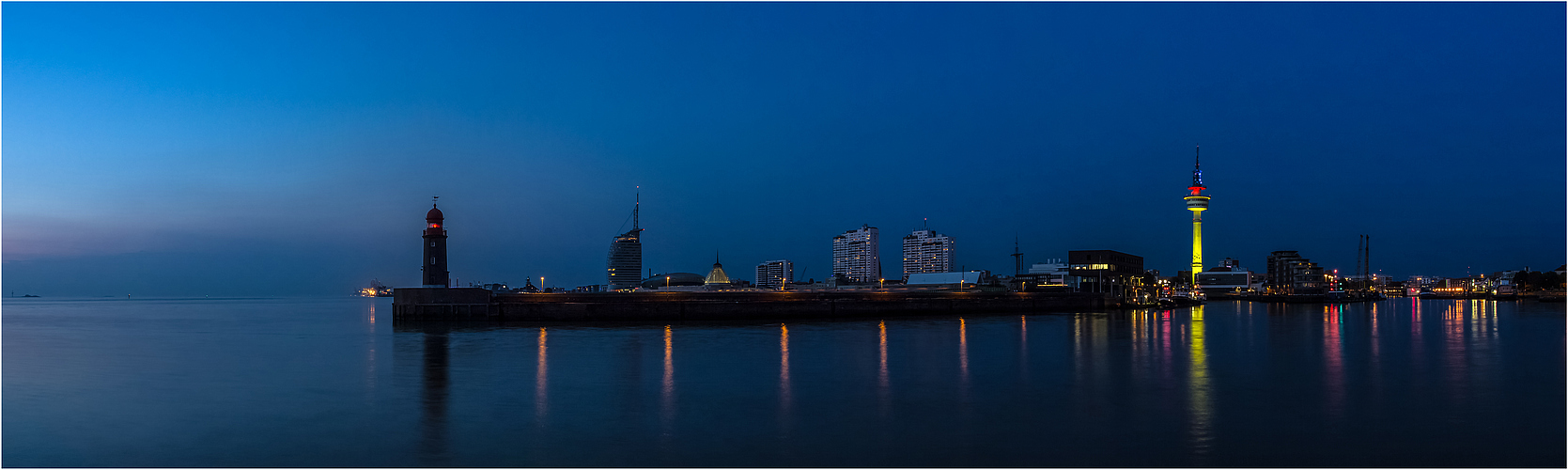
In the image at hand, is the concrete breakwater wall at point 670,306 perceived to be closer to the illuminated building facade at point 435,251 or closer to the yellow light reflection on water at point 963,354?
the illuminated building facade at point 435,251

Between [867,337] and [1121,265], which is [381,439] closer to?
[867,337]

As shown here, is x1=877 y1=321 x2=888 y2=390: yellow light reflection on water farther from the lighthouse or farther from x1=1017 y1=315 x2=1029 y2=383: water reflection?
the lighthouse

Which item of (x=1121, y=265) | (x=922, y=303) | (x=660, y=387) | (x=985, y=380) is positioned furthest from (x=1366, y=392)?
(x=1121, y=265)

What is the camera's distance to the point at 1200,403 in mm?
20016

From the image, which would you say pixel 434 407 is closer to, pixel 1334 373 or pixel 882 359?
pixel 882 359

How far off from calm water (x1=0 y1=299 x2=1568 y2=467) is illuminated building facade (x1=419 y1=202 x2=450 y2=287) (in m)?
22.1

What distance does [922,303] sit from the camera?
82.4 metres

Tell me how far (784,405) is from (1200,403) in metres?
9.64

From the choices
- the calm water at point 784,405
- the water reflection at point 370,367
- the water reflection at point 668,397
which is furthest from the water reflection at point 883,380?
the water reflection at point 370,367

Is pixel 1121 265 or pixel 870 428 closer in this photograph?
pixel 870 428

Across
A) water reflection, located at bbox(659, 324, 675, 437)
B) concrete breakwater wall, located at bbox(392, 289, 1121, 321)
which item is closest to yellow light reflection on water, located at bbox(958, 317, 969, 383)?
water reflection, located at bbox(659, 324, 675, 437)

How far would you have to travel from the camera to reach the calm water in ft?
46.6

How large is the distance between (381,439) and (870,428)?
29.1 ft

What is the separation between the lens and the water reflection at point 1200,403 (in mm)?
14906
